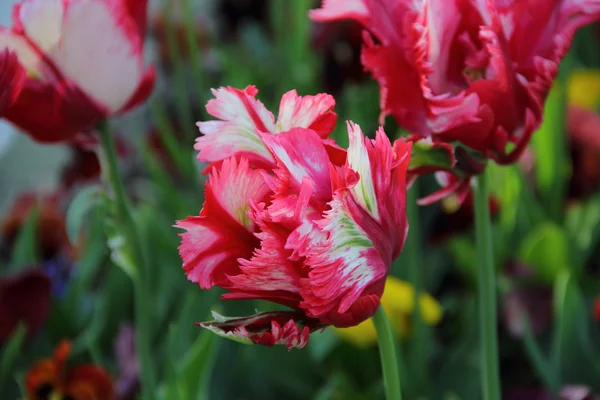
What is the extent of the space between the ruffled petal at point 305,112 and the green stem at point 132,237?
0.55 ft

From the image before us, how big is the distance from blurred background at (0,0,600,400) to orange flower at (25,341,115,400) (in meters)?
0.03

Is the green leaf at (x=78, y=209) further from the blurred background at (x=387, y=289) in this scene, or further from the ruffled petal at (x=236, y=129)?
the ruffled petal at (x=236, y=129)

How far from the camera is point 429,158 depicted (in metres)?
0.34

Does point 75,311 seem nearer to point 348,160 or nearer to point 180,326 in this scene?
point 180,326

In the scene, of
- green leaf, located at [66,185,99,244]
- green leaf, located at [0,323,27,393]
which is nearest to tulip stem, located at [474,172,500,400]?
green leaf, located at [66,185,99,244]

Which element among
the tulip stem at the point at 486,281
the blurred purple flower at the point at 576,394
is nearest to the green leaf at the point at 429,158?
the tulip stem at the point at 486,281

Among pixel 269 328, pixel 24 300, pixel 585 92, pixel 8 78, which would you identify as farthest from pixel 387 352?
pixel 585 92

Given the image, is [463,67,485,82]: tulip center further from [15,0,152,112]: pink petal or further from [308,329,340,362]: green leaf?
[308,329,340,362]: green leaf

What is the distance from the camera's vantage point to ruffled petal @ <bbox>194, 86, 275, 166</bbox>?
0.27 metres

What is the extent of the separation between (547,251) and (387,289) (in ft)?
0.72

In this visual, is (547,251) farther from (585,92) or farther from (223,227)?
(223,227)

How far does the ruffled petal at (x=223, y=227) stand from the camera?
250 millimetres

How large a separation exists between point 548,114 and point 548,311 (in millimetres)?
240

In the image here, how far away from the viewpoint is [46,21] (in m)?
0.38
